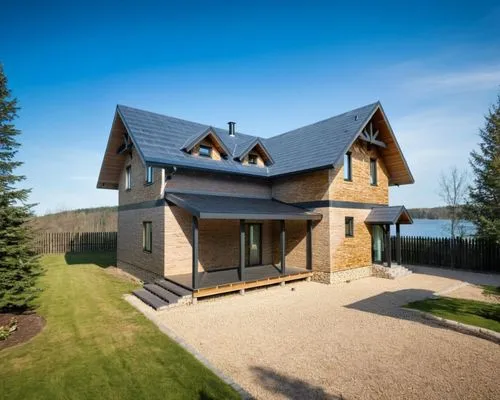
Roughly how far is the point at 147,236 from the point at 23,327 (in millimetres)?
6893

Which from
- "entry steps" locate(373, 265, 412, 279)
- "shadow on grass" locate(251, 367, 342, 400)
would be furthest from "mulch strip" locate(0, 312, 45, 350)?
"entry steps" locate(373, 265, 412, 279)

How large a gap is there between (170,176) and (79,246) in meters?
19.1

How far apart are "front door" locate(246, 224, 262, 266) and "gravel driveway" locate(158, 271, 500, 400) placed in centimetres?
413

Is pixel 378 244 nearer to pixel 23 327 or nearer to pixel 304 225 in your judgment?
pixel 304 225

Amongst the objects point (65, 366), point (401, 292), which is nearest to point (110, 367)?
point (65, 366)

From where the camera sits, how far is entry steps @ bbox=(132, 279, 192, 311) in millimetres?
10391

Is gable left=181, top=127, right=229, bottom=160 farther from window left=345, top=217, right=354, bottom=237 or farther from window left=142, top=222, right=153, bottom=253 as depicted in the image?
window left=345, top=217, right=354, bottom=237

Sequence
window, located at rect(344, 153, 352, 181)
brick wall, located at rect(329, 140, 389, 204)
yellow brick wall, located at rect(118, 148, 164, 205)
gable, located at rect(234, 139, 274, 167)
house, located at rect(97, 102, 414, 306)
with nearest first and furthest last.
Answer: house, located at rect(97, 102, 414, 306) < yellow brick wall, located at rect(118, 148, 164, 205) < brick wall, located at rect(329, 140, 389, 204) < window, located at rect(344, 153, 352, 181) < gable, located at rect(234, 139, 274, 167)

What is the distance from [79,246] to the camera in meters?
26.7

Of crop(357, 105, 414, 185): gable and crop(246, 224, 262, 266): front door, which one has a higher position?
crop(357, 105, 414, 185): gable

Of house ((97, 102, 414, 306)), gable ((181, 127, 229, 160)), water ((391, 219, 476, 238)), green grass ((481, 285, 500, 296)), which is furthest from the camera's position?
water ((391, 219, 476, 238))

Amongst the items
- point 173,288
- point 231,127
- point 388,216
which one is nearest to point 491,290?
point 388,216

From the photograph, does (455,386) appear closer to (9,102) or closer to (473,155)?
(9,102)

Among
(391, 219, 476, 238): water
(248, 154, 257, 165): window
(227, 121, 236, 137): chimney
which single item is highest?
(227, 121, 236, 137): chimney
